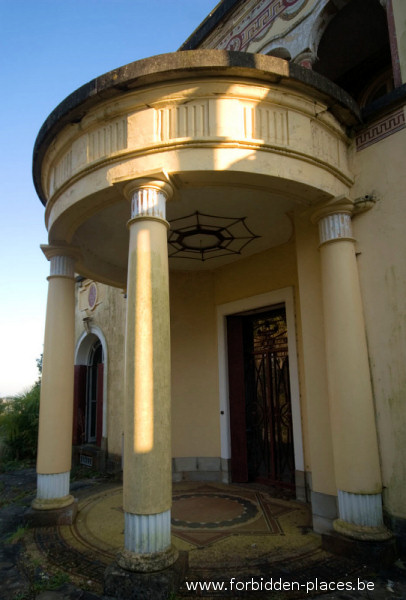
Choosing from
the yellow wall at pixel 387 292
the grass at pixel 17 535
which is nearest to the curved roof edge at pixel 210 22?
the yellow wall at pixel 387 292

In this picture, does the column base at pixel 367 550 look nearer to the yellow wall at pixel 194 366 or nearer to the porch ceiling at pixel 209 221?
the yellow wall at pixel 194 366

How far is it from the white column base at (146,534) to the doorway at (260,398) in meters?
3.30

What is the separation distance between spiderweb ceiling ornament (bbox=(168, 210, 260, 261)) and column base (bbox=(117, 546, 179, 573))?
12.4ft

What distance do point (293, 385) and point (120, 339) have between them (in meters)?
4.65

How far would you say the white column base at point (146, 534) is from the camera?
11.4 ft

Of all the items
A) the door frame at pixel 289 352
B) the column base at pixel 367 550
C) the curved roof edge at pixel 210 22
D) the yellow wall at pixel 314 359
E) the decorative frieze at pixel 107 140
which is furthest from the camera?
the curved roof edge at pixel 210 22

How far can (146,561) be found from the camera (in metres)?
3.36

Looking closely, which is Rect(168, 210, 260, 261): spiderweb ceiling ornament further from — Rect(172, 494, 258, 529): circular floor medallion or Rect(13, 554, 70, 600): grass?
Rect(13, 554, 70, 600): grass

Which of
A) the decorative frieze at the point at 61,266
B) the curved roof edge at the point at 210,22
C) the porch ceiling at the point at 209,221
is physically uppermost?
the curved roof edge at the point at 210,22

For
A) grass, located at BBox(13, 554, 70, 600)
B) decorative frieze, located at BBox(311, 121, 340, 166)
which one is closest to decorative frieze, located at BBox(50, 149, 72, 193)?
decorative frieze, located at BBox(311, 121, 340, 166)

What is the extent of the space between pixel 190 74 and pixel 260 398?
16.2 ft

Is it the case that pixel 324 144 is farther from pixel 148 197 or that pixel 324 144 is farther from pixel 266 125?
pixel 148 197

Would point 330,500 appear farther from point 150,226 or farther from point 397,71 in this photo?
point 397,71

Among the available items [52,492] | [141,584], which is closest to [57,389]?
[52,492]
